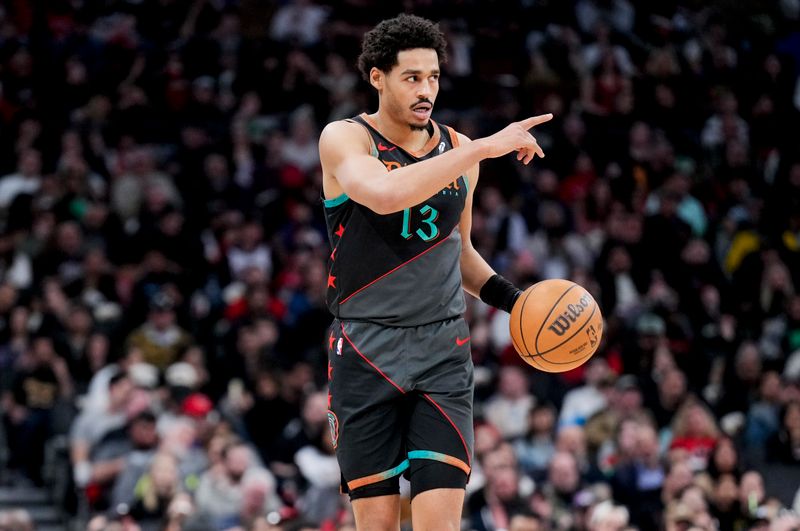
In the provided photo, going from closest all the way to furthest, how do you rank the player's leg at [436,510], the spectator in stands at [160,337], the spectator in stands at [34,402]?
1. the player's leg at [436,510]
2. the spectator in stands at [34,402]
3. the spectator in stands at [160,337]

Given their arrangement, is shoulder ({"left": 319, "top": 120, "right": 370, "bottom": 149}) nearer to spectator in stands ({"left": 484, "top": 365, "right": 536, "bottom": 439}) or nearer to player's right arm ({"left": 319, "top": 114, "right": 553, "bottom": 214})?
player's right arm ({"left": 319, "top": 114, "right": 553, "bottom": 214})

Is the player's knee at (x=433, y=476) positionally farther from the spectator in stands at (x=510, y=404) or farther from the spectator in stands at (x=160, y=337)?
the spectator in stands at (x=160, y=337)

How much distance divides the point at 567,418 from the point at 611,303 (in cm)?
229

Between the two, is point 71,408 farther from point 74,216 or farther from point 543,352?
point 543,352

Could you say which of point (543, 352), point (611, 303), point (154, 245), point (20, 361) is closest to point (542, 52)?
point (611, 303)

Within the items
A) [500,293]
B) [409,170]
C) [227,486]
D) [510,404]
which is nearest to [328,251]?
[510,404]

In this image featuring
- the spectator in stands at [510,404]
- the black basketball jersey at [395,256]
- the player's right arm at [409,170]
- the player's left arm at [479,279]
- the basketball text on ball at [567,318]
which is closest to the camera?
the player's right arm at [409,170]

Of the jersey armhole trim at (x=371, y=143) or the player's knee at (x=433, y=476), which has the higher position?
the jersey armhole trim at (x=371, y=143)

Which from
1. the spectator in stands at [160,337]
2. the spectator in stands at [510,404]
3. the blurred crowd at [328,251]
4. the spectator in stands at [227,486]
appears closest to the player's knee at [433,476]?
the blurred crowd at [328,251]

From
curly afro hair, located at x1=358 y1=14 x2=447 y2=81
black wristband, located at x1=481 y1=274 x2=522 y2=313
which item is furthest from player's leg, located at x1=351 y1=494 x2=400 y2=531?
curly afro hair, located at x1=358 y1=14 x2=447 y2=81

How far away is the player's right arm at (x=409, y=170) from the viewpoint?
4551 millimetres

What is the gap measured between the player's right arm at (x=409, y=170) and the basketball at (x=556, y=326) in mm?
698

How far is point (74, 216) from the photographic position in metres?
13.9

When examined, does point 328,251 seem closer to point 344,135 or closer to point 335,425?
point 335,425
